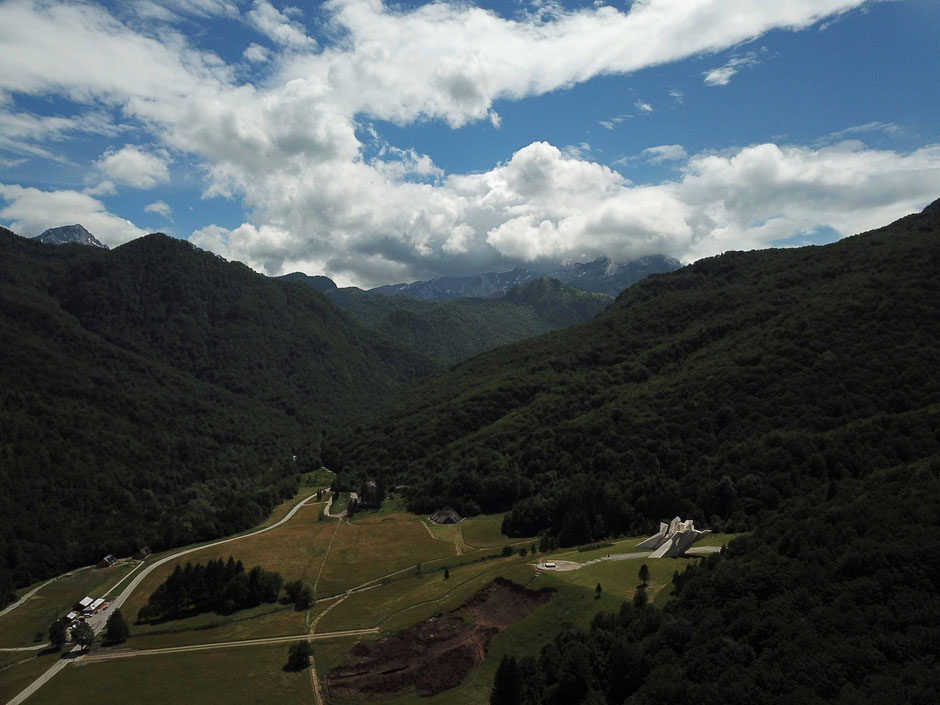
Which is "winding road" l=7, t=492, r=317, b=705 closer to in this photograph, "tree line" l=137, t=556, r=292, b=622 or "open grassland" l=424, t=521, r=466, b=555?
"tree line" l=137, t=556, r=292, b=622

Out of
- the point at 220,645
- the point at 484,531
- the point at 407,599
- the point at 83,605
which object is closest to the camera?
the point at 220,645

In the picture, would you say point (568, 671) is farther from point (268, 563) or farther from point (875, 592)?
point (268, 563)

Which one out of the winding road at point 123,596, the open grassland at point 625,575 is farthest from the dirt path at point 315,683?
the winding road at point 123,596

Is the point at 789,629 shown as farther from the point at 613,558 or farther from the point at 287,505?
the point at 287,505

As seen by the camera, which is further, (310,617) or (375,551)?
(375,551)

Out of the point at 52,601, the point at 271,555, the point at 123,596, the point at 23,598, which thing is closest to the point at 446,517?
the point at 271,555

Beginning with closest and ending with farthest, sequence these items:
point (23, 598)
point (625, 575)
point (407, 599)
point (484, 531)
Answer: point (625, 575)
point (407, 599)
point (23, 598)
point (484, 531)
